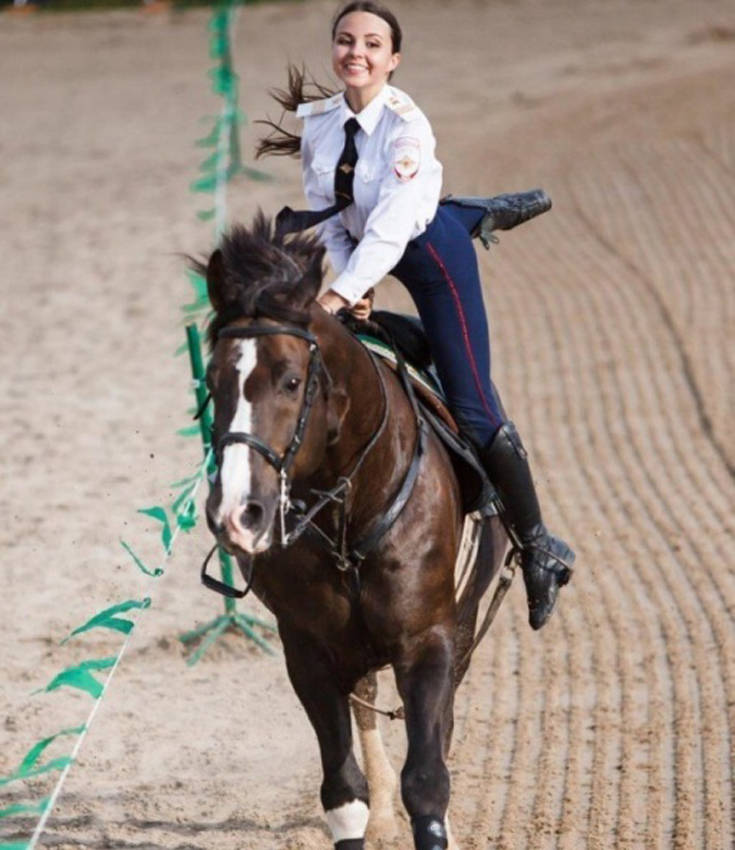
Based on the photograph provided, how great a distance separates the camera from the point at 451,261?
18.5 feet

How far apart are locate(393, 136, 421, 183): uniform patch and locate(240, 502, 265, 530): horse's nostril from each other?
4.52 feet

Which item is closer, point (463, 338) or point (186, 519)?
point (463, 338)

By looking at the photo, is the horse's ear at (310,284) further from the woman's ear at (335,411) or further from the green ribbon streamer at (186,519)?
the green ribbon streamer at (186,519)

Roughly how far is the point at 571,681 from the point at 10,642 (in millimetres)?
2747

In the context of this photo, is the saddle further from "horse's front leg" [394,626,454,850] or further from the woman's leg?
"horse's front leg" [394,626,454,850]

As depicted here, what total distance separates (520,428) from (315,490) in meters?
6.54

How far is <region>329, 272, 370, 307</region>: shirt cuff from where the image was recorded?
199 inches

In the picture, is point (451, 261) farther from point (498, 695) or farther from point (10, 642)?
point (10, 642)

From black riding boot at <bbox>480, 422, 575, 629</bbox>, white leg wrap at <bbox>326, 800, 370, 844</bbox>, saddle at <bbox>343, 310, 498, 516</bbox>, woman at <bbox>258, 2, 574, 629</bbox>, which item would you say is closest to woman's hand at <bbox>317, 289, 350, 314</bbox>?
woman at <bbox>258, 2, 574, 629</bbox>

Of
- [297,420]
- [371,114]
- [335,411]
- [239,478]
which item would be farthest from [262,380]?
[371,114]

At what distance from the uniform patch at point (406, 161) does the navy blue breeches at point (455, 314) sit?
0.36 m

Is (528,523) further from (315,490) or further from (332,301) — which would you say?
(332,301)

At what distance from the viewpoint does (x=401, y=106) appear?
5.40 m

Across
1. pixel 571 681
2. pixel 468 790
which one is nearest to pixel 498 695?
pixel 571 681
